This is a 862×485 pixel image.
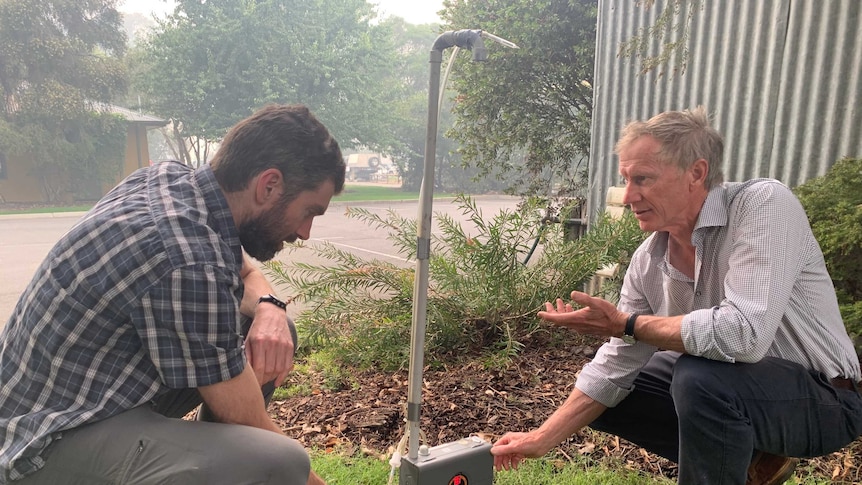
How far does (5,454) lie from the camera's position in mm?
1342

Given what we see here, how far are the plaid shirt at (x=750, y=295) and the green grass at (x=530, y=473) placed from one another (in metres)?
0.40

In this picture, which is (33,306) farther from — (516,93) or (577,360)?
(516,93)

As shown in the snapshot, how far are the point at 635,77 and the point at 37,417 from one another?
497 centimetres

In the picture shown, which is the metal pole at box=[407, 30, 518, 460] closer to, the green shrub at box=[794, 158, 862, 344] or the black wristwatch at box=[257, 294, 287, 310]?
the black wristwatch at box=[257, 294, 287, 310]

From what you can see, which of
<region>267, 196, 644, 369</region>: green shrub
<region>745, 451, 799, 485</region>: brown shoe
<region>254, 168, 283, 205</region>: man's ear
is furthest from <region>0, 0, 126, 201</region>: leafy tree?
<region>745, 451, 799, 485</region>: brown shoe

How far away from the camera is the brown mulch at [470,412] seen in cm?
240

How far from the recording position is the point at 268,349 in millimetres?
1706

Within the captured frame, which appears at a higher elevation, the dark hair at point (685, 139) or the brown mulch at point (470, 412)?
the dark hair at point (685, 139)

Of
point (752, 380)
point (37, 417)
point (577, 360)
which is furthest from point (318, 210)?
point (577, 360)

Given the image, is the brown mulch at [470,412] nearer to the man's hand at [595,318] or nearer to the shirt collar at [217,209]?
the man's hand at [595,318]

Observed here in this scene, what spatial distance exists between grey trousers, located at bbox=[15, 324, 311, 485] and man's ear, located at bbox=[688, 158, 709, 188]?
1419 millimetres

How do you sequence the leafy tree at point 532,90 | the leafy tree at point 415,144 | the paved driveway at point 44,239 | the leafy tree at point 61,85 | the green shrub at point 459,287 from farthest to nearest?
the leafy tree at point 415,144 < the leafy tree at point 61,85 < the leafy tree at point 532,90 < the paved driveway at point 44,239 < the green shrub at point 459,287

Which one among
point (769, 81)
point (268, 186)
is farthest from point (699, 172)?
point (769, 81)

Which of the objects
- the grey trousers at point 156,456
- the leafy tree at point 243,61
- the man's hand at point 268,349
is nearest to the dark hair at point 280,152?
the man's hand at point 268,349
